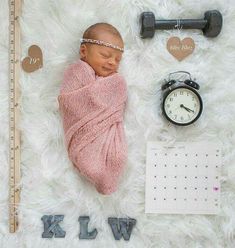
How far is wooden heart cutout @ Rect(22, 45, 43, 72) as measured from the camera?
1.19 meters

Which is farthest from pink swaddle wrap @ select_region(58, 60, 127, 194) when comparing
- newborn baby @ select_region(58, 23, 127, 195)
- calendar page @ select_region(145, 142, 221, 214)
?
calendar page @ select_region(145, 142, 221, 214)

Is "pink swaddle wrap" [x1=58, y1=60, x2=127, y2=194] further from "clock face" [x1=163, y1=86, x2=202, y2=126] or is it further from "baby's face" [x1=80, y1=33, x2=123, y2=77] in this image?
"clock face" [x1=163, y1=86, x2=202, y2=126]

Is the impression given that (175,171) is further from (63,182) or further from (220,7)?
(220,7)

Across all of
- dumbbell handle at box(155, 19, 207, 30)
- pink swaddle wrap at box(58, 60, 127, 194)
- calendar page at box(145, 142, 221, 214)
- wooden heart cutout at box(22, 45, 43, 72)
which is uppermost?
dumbbell handle at box(155, 19, 207, 30)

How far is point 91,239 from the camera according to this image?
1227mm

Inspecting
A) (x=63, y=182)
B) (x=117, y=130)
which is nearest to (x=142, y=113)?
(x=117, y=130)

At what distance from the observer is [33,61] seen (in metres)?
1.20

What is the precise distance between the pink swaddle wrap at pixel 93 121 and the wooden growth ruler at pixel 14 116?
14cm

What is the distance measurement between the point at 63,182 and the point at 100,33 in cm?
42

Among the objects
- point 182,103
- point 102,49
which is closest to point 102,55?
point 102,49

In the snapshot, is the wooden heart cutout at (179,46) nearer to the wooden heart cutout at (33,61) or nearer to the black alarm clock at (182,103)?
the black alarm clock at (182,103)

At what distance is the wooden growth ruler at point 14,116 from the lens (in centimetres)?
119

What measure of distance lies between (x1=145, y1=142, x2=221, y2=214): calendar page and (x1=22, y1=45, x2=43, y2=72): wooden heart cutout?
1.36 ft

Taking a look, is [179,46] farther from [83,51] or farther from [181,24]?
[83,51]
